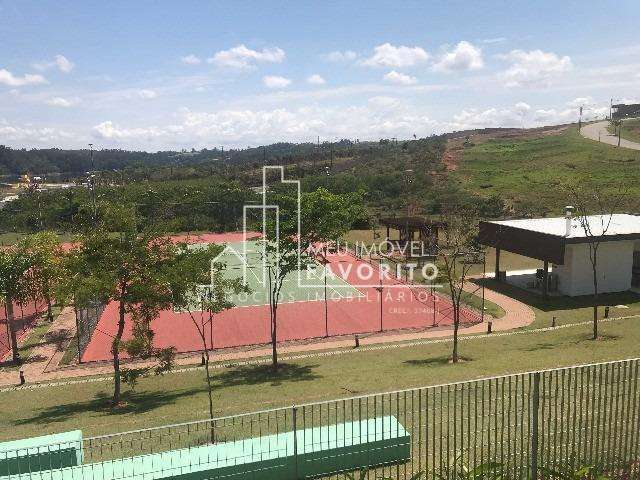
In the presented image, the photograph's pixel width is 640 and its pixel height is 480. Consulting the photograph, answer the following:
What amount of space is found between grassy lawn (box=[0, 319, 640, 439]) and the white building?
859 cm

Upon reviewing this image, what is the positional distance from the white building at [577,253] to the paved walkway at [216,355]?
3.83 meters

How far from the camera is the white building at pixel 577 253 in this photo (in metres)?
32.9

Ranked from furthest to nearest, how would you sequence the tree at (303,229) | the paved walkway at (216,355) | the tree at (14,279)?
the tree at (14,279)
the paved walkway at (216,355)
the tree at (303,229)

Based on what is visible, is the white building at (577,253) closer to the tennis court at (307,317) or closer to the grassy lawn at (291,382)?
the tennis court at (307,317)

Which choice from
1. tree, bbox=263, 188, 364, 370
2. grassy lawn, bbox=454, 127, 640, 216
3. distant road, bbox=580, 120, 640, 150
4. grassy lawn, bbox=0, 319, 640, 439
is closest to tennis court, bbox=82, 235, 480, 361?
tree, bbox=263, 188, 364, 370

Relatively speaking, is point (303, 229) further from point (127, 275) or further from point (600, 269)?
point (600, 269)

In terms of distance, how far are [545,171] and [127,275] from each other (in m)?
86.9

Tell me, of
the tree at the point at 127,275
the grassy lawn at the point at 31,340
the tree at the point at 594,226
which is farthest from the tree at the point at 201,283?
the tree at the point at 594,226

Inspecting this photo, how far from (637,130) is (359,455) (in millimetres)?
149754

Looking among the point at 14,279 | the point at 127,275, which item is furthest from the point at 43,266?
the point at 127,275

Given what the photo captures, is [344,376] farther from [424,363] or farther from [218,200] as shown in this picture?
[218,200]

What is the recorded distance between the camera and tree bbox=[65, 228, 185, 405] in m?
17.6

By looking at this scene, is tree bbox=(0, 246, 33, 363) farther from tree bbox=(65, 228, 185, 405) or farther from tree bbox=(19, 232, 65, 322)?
tree bbox=(65, 228, 185, 405)

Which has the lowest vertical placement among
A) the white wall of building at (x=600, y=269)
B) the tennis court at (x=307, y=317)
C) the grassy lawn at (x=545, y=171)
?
the tennis court at (x=307, y=317)
